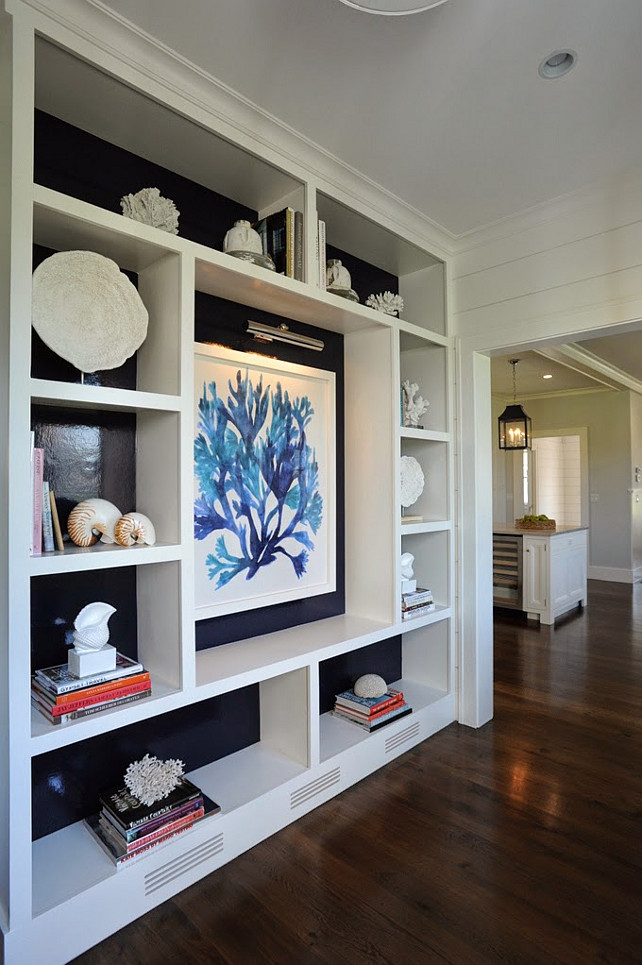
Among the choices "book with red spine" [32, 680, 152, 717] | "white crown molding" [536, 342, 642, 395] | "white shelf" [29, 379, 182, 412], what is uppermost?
"white crown molding" [536, 342, 642, 395]

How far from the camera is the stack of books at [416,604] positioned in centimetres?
283

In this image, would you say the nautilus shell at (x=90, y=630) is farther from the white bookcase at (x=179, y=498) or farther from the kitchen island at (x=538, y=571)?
the kitchen island at (x=538, y=571)

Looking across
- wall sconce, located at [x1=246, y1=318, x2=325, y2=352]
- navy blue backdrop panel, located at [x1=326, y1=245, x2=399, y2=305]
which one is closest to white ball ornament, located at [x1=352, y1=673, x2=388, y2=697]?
wall sconce, located at [x1=246, y1=318, x2=325, y2=352]

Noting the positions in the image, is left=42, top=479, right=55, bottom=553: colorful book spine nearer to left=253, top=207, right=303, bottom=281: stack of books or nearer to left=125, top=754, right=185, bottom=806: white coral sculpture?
left=125, top=754, right=185, bottom=806: white coral sculpture

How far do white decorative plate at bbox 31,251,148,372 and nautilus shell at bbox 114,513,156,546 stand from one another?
49 cm

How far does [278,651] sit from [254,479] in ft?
2.46

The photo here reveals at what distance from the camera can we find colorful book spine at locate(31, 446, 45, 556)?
158 centimetres

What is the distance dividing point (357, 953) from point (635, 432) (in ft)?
26.9

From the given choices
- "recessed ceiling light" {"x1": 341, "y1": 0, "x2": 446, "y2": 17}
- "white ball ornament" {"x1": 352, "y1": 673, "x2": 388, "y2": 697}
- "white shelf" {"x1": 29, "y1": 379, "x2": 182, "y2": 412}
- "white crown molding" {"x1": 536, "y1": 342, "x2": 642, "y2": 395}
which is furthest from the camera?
"white crown molding" {"x1": 536, "y1": 342, "x2": 642, "y2": 395}

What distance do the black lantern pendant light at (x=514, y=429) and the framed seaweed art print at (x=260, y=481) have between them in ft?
12.3

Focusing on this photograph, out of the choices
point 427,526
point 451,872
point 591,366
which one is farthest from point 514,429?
point 451,872

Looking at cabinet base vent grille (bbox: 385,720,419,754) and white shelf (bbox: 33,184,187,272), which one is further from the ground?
white shelf (bbox: 33,184,187,272)

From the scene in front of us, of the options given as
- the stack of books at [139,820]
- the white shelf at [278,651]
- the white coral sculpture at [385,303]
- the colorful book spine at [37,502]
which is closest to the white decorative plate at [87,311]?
the colorful book spine at [37,502]

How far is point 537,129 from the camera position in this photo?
2.15 metres
